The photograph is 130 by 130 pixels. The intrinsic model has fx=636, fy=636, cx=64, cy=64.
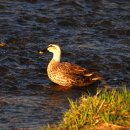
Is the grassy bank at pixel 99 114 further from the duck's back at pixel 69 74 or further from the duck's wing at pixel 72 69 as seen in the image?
the duck's wing at pixel 72 69

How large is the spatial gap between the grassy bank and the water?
1.09 m

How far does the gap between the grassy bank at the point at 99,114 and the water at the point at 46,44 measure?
1087 mm

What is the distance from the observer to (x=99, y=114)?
26.1ft

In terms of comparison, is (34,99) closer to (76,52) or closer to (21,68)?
(21,68)

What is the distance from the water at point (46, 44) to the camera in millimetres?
10500

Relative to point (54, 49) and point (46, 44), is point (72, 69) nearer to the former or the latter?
point (54, 49)

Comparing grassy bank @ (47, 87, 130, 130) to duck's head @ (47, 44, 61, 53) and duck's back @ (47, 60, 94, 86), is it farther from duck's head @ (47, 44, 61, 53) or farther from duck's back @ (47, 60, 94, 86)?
duck's head @ (47, 44, 61, 53)

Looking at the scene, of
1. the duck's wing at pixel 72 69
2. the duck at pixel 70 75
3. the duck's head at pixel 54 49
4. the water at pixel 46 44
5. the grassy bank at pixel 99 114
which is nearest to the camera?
the grassy bank at pixel 99 114

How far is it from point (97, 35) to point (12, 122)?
266 inches

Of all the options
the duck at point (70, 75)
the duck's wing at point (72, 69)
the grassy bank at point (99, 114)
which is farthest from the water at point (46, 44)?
the grassy bank at point (99, 114)

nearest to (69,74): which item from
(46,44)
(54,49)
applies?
(54,49)

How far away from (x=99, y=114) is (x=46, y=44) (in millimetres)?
7039

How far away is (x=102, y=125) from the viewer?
7.85 m

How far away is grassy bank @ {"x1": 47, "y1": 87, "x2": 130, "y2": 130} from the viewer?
7.88m
